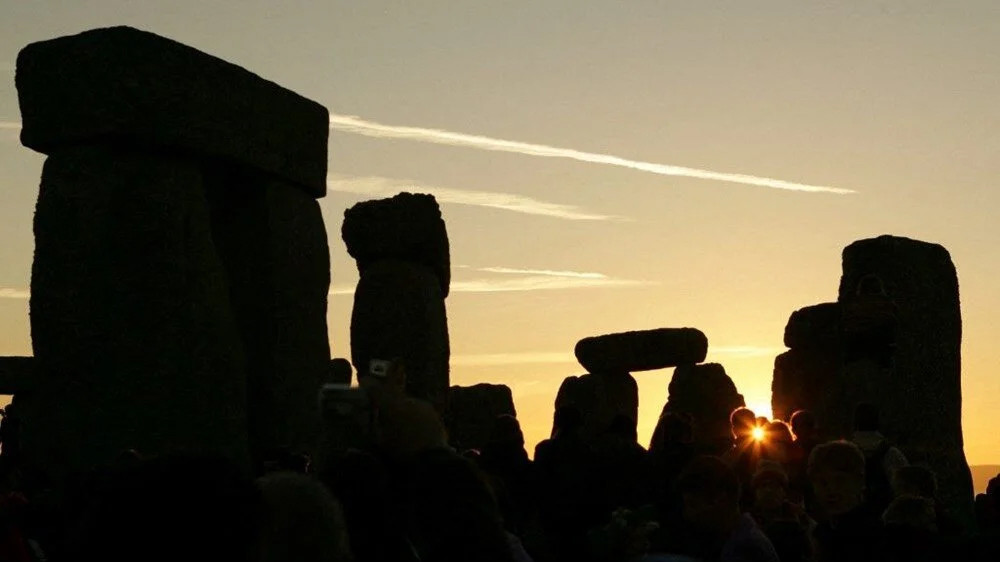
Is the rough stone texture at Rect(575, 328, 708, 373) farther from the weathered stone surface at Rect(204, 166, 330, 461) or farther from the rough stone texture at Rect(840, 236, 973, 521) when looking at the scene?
the weathered stone surface at Rect(204, 166, 330, 461)

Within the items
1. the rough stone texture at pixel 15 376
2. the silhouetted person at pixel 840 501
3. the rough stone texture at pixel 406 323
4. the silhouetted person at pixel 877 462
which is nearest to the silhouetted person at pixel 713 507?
the silhouetted person at pixel 840 501

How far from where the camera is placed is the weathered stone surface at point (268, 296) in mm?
8875

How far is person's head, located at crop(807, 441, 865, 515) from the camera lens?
15.1 ft

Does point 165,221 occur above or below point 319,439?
above

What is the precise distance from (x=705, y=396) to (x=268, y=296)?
13.7 m

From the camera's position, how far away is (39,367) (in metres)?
7.97

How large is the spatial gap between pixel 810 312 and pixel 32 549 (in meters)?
14.9

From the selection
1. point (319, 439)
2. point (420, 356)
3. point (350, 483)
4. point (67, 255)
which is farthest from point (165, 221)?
point (350, 483)

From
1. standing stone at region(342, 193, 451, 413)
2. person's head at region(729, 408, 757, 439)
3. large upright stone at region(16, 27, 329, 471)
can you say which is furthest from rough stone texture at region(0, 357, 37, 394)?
person's head at region(729, 408, 757, 439)

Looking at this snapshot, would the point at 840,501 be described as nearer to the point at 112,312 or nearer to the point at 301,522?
the point at 301,522

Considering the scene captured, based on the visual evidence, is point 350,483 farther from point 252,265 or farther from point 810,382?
point 810,382

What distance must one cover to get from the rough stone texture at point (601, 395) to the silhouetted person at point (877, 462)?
1462cm

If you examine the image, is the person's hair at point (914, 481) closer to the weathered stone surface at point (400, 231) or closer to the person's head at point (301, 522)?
the person's head at point (301, 522)

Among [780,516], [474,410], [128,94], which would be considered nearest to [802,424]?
[780,516]
